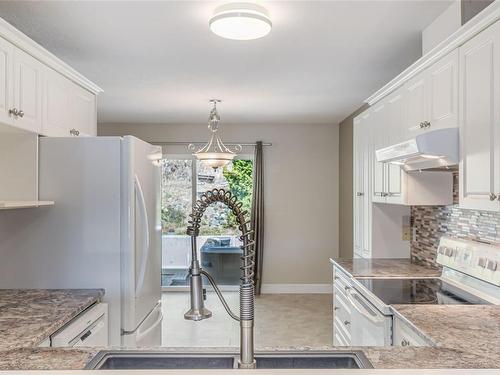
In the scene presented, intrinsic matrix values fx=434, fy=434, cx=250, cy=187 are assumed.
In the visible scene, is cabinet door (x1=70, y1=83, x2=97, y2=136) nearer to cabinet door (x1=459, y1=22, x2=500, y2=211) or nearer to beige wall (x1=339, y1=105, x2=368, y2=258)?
cabinet door (x1=459, y1=22, x2=500, y2=211)

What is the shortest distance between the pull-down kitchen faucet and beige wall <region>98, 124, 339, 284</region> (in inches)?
199

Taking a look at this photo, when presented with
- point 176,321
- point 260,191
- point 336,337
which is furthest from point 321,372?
point 260,191

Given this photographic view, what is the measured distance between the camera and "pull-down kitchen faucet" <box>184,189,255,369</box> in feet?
3.98

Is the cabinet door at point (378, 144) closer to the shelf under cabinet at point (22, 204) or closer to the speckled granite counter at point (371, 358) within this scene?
the speckled granite counter at point (371, 358)

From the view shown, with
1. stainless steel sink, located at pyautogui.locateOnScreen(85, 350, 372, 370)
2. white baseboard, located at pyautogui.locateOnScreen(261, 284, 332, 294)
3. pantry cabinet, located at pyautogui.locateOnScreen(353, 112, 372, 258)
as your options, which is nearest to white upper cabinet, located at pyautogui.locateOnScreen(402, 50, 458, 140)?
pantry cabinet, located at pyautogui.locateOnScreen(353, 112, 372, 258)

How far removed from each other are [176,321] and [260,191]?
7.24 feet

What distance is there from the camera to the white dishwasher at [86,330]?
1973mm

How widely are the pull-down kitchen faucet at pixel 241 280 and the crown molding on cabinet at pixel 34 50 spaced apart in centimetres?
158

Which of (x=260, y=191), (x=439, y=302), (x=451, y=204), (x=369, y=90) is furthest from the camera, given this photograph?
(x=260, y=191)

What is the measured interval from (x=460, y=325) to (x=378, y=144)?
73.5 inches

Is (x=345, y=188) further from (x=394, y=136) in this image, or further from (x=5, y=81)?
(x=5, y=81)

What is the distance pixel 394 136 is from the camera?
305cm

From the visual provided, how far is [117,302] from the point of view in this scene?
101 inches

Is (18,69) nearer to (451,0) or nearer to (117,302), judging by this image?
(117,302)
